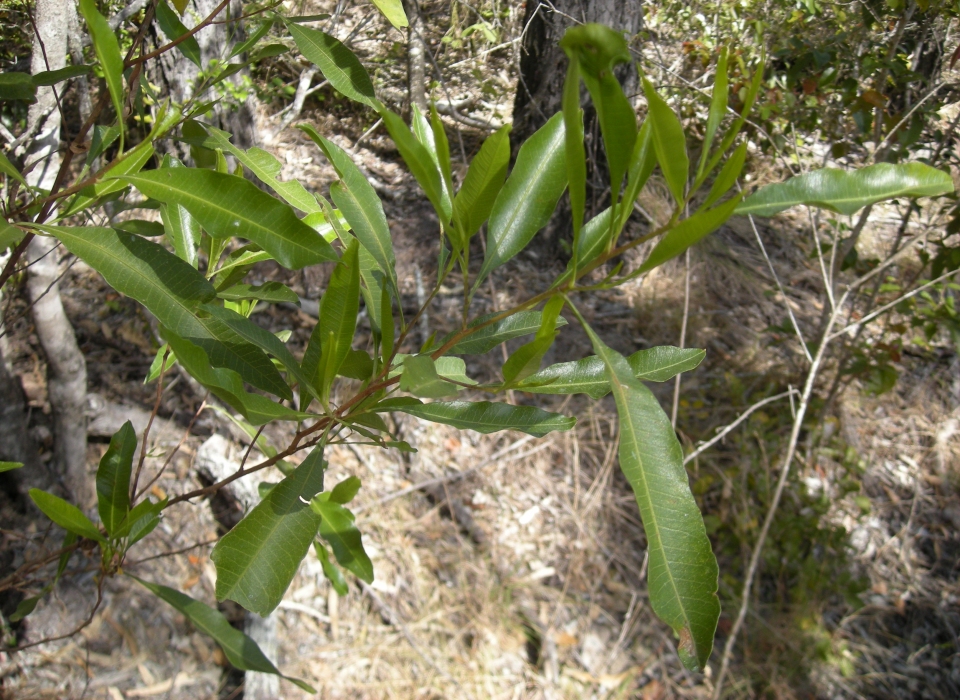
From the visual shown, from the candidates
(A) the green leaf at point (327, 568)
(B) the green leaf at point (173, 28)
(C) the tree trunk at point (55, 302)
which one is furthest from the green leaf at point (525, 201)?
(C) the tree trunk at point (55, 302)

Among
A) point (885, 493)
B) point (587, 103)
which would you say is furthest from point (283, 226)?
point (885, 493)

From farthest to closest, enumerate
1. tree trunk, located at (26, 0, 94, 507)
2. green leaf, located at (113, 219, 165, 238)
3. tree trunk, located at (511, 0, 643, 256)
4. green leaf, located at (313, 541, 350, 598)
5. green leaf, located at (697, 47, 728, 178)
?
tree trunk, located at (511, 0, 643, 256) → tree trunk, located at (26, 0, 94, 507) → green leaf, located at (313, 541, 350, 598) → green leaf, located at (113, 219, 165, 238) → green leaf, located at (697, 47, 728, 178)

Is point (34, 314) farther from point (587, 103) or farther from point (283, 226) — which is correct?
point (587, 103)

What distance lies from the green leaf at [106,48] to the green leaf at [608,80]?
0.41 m

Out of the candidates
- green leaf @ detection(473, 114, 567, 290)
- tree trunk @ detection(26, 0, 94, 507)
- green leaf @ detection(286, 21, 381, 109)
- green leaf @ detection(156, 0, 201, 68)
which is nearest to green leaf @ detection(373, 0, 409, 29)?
green leaf @ detection(286, 21, 381, 109)

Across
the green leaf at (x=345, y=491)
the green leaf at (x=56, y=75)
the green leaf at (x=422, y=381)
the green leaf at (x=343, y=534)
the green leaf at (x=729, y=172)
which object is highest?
the green leaf at (x=56, y=75)

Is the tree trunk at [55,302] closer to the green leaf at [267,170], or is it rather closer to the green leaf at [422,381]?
the green leaf at [267,170]

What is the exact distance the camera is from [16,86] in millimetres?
792

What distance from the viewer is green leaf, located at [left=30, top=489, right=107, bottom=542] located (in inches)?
31.3

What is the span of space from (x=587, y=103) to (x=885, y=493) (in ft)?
7.28

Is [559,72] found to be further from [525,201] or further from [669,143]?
[669,143]

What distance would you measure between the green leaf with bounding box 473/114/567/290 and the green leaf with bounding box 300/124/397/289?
0.37 ft

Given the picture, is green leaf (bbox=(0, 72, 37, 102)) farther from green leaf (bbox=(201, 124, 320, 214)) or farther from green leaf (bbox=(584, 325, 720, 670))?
green leaf (bbox=(584, 325, 720, 670))

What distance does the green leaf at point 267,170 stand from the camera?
30.9 inches
